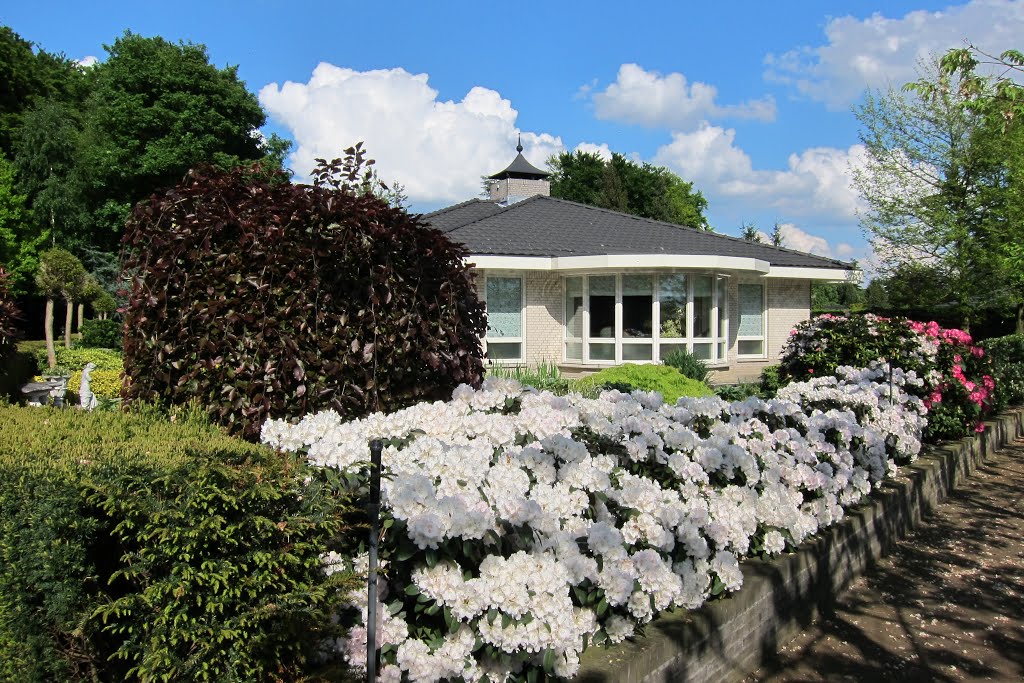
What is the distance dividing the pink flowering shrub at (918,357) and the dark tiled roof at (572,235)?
27.5ft

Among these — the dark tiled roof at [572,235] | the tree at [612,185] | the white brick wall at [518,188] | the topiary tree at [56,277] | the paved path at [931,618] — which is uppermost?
the tree at [612,185]

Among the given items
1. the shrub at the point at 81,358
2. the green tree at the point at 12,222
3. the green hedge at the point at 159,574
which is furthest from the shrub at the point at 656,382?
the green tree at the point at 12,222

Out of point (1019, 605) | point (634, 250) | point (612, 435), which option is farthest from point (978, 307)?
point (612, 435)

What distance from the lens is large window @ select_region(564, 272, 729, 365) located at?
17.0 meters

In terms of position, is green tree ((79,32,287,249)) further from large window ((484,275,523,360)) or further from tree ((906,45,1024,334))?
tree ((906,45,1024,334))

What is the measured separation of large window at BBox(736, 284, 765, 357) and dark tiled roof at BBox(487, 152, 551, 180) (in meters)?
7.99

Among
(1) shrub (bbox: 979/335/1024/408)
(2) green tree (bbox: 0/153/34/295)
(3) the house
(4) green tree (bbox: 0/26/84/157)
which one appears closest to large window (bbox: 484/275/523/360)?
(3) the house

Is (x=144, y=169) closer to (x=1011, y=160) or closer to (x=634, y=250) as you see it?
(x=634, y=250)

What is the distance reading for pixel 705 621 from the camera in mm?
3383

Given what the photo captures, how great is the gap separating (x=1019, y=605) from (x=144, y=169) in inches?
1369

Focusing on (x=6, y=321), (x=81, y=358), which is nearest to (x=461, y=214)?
(x=81, y=358)

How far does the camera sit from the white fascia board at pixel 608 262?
16.2 meters

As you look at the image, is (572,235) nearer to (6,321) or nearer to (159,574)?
(6,321)

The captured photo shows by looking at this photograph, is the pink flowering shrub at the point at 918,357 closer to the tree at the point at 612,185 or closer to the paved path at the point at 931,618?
the paved path at the point at 931,618
